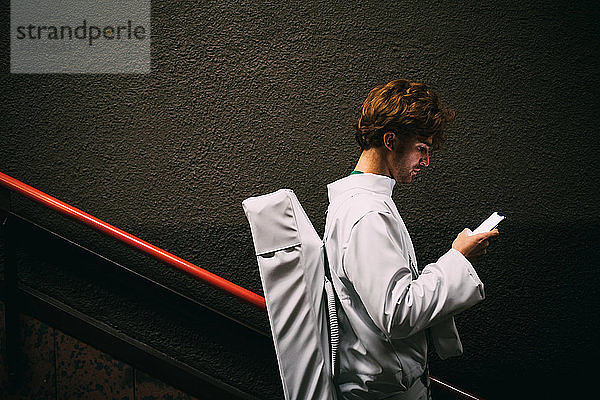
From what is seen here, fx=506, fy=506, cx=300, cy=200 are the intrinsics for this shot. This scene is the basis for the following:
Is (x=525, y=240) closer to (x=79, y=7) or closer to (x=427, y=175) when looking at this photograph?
(x=427, y=175)

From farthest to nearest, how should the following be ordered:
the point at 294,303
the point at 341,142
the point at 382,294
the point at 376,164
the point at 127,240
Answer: the point at 341,142, the point at 127,240, the point at 376,164, the point at 294,303, the point at 382,294

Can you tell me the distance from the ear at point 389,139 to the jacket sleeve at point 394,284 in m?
0.20

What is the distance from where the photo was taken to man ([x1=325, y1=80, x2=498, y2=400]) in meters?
0.96

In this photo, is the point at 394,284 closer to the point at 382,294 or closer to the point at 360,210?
the point at 382,294

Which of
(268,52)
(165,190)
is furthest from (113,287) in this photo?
(268,52)

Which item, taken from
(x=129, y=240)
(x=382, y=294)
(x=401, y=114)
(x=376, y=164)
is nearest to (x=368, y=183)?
(x=376, y=164)

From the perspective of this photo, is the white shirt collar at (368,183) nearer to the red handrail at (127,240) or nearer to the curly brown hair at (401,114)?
the curly brown hair at (401,114)

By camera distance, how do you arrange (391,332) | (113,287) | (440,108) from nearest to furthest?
1. (391,332)
2. (440,108)
3. (113,287)

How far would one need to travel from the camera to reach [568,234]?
2105mm

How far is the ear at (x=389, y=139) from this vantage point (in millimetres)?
1132

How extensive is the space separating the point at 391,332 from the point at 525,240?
4.51 feet

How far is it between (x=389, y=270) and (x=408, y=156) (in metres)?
0.32

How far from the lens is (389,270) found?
951 mm

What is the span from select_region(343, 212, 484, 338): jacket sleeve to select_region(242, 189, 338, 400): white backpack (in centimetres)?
11
